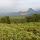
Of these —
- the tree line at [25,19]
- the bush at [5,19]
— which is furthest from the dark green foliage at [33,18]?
the bush at [5,19]

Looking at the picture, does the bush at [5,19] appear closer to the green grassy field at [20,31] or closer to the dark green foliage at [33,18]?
the green grassy field at [20,31]

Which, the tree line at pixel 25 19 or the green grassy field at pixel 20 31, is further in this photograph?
the tree line at pixel 25 19

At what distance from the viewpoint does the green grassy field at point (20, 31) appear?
2.00 m

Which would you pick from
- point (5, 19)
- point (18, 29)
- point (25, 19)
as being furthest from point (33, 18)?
point (5, 19)

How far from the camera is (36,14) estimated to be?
232 centimetres

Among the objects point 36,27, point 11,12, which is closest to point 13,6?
point 11,12

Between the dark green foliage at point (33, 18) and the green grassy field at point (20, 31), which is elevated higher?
the dark green foliage at point (33, 18)

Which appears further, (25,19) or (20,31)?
(25,19)

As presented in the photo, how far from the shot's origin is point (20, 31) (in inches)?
82.1

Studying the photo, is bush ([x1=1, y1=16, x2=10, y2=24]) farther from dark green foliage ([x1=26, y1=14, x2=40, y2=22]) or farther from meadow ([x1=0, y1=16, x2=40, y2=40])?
dark green foliage ([x1=26, y1=14, x2=40, y2=22])

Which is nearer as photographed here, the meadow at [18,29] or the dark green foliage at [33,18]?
the meadow at [18,29]

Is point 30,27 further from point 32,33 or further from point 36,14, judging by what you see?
point 36,14

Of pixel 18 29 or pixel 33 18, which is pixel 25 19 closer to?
pixel 33 18

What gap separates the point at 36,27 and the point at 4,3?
0.86 meters
